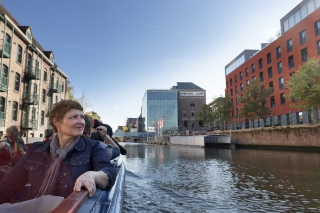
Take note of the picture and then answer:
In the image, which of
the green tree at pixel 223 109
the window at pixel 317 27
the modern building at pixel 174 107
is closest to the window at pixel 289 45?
the window at pixel 317 27

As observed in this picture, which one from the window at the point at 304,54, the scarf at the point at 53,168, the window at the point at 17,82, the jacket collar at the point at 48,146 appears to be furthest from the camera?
the window at the point at 304,54

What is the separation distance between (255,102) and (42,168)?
29473mm

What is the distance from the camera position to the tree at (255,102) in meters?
28.0

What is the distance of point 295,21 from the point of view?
96.0ft

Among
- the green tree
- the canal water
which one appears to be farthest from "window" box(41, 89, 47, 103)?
the green tree

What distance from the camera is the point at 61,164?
1.76 metres

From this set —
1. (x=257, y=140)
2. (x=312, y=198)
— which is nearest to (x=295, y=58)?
(x=257, y=140)

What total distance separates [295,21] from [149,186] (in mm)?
32613

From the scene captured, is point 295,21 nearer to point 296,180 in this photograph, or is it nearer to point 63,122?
point 296,180

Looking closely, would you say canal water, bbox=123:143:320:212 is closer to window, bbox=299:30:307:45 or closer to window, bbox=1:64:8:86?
window, bbox=1:64:8:86

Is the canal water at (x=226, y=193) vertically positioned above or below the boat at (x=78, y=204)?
below

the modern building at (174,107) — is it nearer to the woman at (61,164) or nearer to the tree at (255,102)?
the tree at (255,102)

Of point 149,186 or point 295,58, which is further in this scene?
point 295,58

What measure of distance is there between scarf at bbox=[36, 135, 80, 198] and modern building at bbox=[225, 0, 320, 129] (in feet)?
77.4
